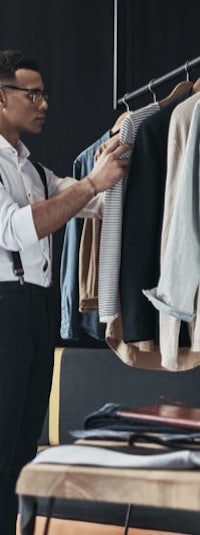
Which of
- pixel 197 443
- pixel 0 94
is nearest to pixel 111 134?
pixel 0 94

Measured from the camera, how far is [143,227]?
6.37ft

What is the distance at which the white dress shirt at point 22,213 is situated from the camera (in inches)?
70.8

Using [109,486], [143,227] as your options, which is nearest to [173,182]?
[143,227]

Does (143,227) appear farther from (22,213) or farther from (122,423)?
(122,423)

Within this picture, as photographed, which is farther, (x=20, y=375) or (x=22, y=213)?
(x=20, y=375)

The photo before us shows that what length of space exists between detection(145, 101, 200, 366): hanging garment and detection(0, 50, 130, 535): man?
0.64ft

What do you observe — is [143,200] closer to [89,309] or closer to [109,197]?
[109,197]

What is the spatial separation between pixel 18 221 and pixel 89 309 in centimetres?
54

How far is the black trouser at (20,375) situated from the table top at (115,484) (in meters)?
1.05

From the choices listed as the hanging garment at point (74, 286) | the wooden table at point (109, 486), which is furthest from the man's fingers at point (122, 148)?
the wooden table at point (109, 486)

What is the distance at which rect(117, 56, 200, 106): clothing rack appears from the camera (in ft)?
6.98

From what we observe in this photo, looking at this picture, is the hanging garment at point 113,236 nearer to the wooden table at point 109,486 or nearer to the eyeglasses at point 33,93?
the eyeglasses at point 33,93

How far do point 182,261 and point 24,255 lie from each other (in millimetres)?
400

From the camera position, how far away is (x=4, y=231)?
5.95 ft
